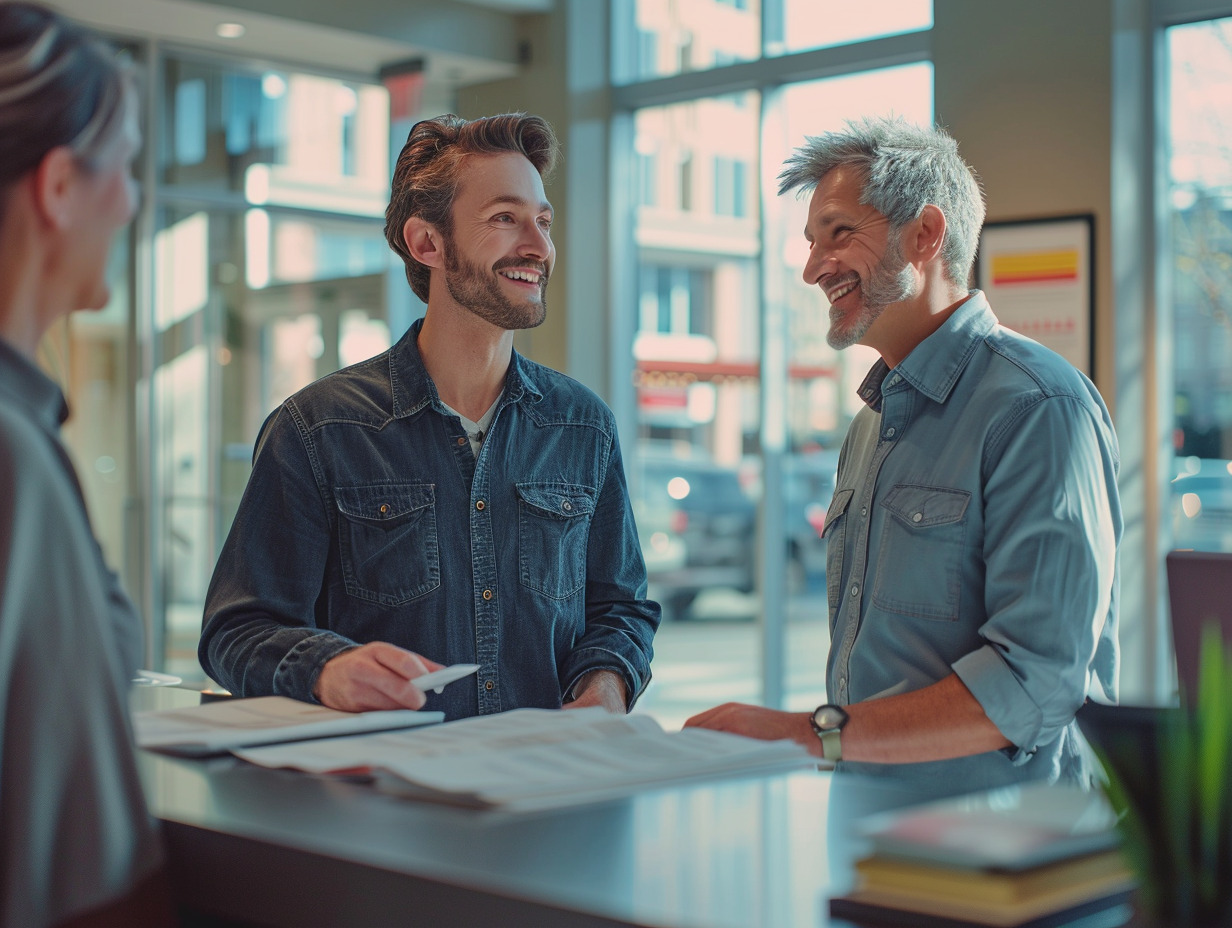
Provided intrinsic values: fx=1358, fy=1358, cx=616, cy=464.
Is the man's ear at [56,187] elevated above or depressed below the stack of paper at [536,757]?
above

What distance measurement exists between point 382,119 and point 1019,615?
5.46m

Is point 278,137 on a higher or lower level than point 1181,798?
higher

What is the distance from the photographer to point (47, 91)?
0.98 m

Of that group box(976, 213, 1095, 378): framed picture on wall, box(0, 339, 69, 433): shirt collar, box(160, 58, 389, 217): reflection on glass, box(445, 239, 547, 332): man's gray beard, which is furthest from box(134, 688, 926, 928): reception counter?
box(160, 58, 389, 217): reflection on glass

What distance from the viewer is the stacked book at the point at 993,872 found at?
89 cm

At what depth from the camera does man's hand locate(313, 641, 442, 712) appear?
1670 millimetres

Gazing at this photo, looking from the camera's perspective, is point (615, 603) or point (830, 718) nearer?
point (830, 718)

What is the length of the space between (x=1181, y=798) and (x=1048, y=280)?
4124 millimetres

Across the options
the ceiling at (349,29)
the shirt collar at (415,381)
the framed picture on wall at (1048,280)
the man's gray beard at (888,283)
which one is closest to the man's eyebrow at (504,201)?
the shirt collar at (415,381)

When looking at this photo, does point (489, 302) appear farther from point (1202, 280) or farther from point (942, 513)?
point (1202, 280)

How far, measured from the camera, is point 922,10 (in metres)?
5.44

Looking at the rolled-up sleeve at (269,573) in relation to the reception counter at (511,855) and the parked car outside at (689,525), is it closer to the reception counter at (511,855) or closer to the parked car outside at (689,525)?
the reception counter at (511,855)

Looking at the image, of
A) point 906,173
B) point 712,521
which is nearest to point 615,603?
point 906,173

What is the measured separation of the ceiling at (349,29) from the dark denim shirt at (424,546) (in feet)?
12.9
